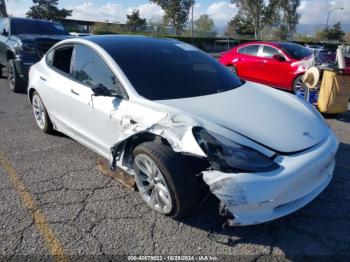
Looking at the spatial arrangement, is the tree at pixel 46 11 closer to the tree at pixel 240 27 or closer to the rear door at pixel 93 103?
the tree at pixel 240 27

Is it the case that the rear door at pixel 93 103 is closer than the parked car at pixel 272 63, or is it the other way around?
the rear door at pixel 93 103

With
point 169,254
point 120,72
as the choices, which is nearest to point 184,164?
point 169,254

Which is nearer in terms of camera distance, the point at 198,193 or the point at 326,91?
the point at 198,193

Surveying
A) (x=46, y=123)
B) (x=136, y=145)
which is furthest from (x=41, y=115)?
(x=136, y=145)

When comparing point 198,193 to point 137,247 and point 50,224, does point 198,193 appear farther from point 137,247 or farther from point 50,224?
point 50,224

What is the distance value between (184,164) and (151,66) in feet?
4.68

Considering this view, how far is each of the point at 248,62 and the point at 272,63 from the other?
0.93m

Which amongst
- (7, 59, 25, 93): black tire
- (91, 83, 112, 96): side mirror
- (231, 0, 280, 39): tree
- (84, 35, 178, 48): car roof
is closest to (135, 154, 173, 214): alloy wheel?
(91, 83, 112, 96): side mirror

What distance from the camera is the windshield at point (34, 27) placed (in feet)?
30.5

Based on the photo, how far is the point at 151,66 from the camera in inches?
148

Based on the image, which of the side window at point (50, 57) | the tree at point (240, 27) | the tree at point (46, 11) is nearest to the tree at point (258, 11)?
the tree at point (240, 27)

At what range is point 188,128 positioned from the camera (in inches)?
109

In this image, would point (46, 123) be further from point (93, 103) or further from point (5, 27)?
point (5, 27)

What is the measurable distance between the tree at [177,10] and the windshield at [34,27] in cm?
4336
